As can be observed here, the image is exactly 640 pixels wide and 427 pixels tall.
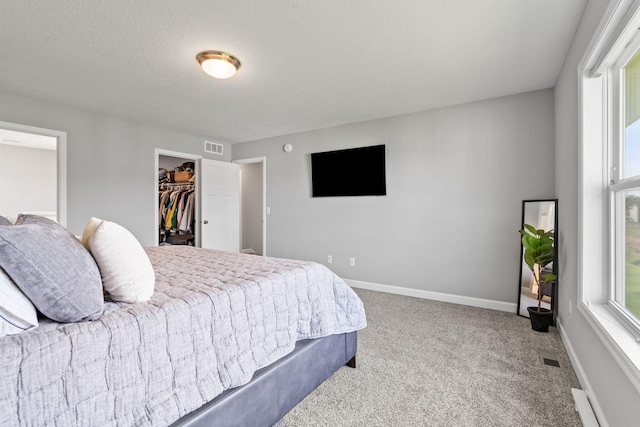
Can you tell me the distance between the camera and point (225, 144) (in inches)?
213

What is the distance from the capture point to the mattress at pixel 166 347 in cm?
83

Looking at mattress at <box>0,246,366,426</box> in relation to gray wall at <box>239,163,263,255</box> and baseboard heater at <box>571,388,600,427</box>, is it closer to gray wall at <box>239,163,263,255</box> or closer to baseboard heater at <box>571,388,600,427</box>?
baseboard heater at <box>571,388,600,427</box>

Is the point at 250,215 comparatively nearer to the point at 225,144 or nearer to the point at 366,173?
the point at 225,144

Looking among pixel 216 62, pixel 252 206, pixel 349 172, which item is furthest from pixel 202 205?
pixel 216 62

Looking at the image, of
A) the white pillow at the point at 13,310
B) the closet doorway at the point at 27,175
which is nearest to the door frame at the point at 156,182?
the closet doorway at the point at 27,175

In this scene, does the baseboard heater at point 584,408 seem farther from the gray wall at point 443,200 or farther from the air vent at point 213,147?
the air vent at point 213,147

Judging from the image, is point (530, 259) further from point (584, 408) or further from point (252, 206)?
point (252, 206)

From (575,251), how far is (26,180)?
8186mm

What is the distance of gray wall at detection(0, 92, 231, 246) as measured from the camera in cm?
334

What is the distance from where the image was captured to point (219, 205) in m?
5.17

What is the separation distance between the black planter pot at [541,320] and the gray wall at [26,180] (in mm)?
7993

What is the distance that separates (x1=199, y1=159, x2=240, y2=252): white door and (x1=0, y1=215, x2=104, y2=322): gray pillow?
13.1ft

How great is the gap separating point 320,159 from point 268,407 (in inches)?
137

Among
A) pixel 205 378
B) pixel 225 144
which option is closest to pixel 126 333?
pixel 205 378
